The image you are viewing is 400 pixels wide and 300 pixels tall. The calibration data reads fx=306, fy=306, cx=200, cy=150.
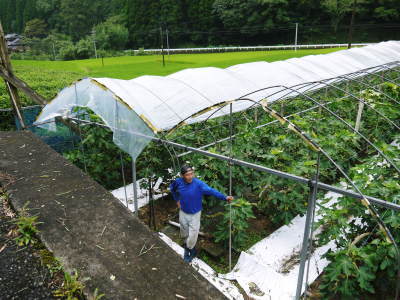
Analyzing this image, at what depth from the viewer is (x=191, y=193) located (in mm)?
4207

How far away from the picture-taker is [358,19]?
4494 cm

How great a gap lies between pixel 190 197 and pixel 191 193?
0.06 meters

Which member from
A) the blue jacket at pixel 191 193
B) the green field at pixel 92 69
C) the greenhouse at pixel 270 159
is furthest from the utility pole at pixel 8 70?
the blue jacket at pixel 191 193

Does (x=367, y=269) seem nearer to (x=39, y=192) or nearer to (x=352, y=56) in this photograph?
(x=39, y=192)

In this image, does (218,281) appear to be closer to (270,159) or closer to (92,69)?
(270,159)

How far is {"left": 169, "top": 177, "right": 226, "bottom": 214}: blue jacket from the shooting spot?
13.8 feet

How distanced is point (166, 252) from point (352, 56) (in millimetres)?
13149

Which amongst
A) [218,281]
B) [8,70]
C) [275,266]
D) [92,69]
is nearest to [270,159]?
[275,266]

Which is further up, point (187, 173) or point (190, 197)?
point (187, 173)

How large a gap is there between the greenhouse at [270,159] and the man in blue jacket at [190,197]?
1.07ft

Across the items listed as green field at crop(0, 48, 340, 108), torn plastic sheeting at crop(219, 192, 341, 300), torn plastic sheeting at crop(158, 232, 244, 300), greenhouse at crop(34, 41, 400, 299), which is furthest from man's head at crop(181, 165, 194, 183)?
green field at crop(0, 48, 340, 108)

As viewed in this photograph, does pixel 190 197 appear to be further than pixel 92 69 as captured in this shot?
No

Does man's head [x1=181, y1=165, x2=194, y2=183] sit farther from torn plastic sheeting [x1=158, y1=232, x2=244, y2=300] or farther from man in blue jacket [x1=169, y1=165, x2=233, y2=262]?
torn plastic sheeting [x1=158, y1=232, x2=244, y2=300]

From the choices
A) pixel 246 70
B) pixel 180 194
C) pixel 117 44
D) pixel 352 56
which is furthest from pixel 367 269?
pixel 117 44
